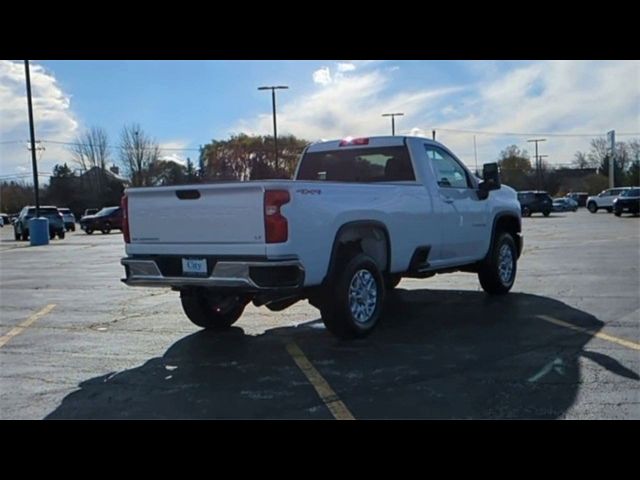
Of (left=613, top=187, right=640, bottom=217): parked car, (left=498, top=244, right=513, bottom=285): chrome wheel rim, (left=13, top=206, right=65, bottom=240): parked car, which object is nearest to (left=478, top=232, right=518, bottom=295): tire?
(left=498, top=244, right=513, bottom=285): chrome wheel rim

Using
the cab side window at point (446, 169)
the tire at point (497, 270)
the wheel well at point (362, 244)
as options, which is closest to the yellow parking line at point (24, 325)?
the wheel well at point (362, 244)

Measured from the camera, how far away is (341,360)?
231 inches

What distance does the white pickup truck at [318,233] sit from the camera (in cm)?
570

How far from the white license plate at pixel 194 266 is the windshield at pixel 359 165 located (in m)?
2.83

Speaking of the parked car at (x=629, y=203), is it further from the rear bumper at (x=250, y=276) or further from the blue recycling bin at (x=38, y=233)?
the rear bumper at (x=250, y=276)

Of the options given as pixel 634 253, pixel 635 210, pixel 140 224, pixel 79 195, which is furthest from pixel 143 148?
pixel 140 224

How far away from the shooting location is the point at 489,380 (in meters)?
5.04

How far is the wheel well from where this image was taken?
247 inches

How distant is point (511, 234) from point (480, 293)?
1097 millimetres

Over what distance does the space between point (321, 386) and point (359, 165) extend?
389cm

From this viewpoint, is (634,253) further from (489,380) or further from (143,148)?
(143,148)

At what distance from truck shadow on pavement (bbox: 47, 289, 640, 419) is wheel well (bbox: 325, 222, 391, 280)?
0.85 metres

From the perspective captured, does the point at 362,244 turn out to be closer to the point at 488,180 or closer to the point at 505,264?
the point at 488,180

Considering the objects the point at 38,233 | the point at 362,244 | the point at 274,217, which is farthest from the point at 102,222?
the point at 274,217
